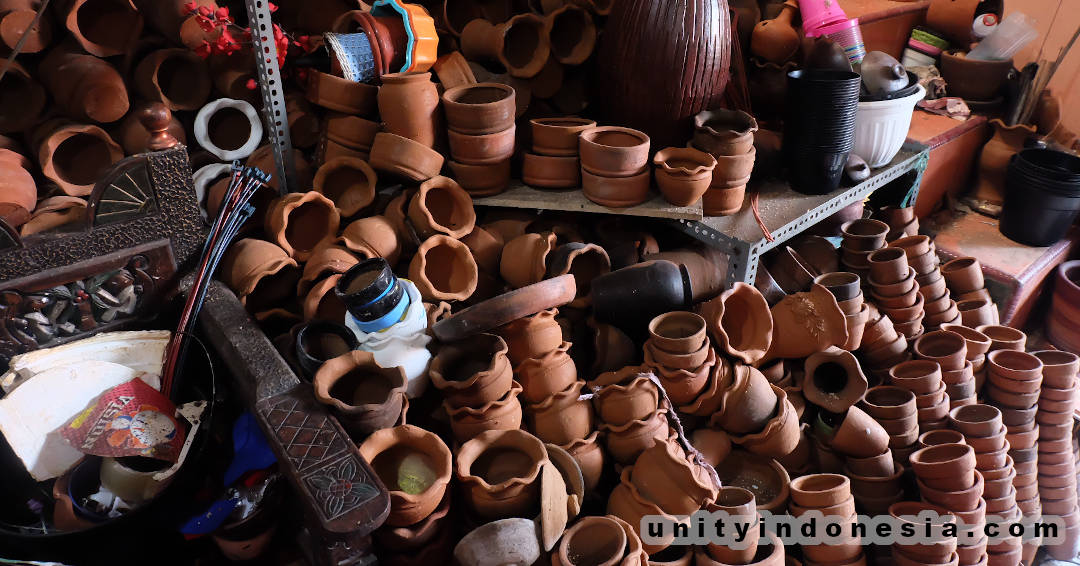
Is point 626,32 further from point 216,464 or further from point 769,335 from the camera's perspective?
point 216,464

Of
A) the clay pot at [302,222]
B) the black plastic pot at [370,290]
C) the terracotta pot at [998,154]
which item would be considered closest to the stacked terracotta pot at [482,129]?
the clay pot at [302,222]

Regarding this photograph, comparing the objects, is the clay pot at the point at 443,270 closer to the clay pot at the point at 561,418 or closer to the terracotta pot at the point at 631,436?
the clay pot at the point at 561,418

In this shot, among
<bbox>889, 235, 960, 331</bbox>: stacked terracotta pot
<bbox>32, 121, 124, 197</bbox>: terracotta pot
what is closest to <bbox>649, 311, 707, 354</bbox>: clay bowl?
<bbox>889, 235, 960, 331</bbox>: stacked terracotta pot

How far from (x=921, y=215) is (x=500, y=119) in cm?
257

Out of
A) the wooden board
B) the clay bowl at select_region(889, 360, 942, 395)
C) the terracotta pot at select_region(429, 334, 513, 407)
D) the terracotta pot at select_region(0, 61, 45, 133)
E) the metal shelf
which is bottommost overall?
the clay bowl at select_region(889, 360, 942, 395)

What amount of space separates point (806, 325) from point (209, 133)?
217cm

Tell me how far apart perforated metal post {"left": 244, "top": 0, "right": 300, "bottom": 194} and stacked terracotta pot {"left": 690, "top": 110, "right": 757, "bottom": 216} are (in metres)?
1.42

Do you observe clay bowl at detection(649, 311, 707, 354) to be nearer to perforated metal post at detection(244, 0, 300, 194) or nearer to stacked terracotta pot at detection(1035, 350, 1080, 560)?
perforated metal post at detection(244, 0, 300, 194)

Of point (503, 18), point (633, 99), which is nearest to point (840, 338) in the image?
point (633, 99)

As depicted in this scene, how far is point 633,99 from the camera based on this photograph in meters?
2.65

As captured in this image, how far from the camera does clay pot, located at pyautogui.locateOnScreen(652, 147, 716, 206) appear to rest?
2346 mm

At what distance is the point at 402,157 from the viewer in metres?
2.26

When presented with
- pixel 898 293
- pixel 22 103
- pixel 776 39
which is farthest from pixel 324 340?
pixel 776 39

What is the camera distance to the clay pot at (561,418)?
1941 millimetres
